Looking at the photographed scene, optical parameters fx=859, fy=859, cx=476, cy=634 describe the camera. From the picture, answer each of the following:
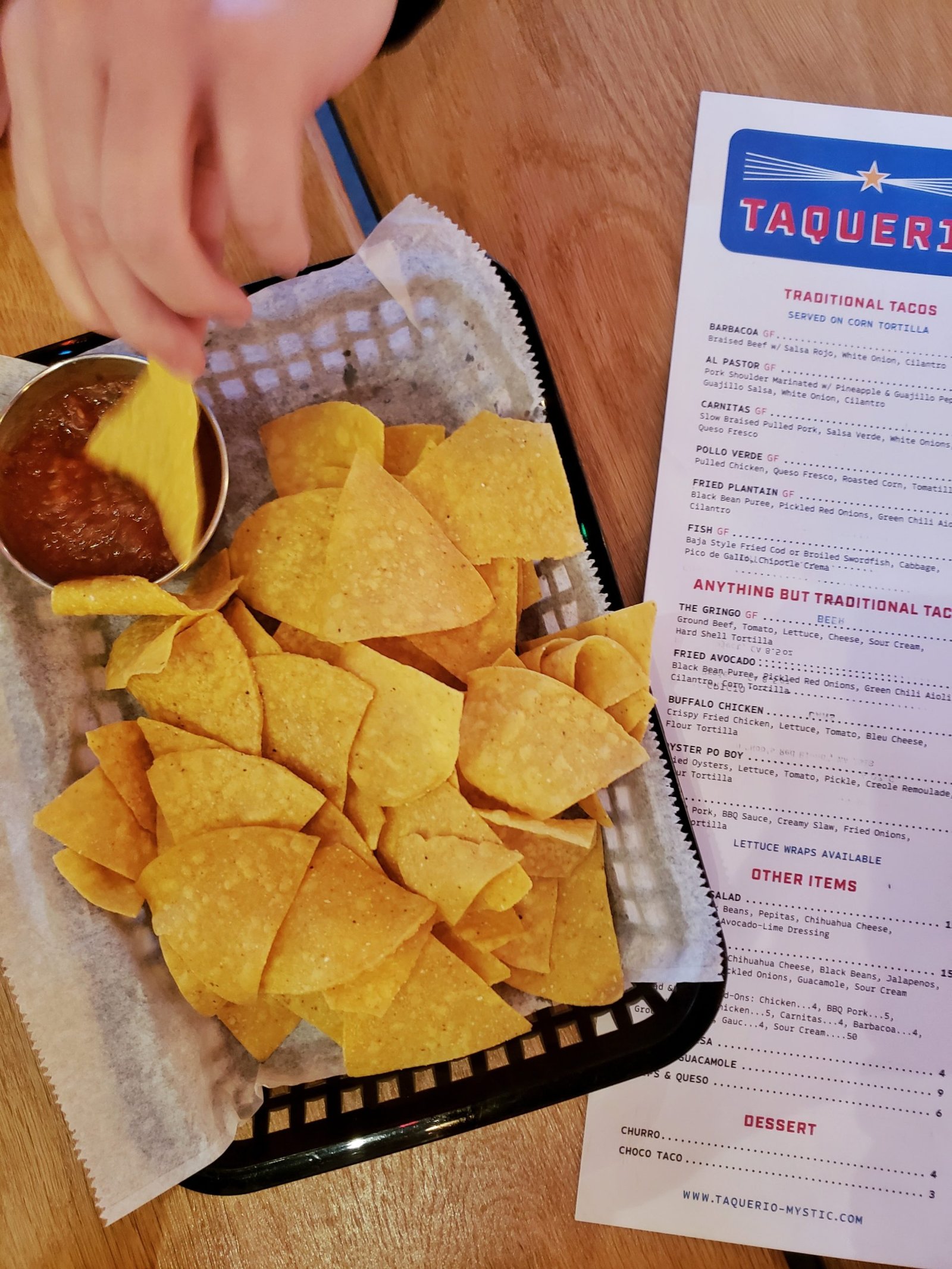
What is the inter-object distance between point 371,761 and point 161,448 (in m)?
0.39

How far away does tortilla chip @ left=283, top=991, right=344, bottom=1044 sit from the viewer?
3.04 ft

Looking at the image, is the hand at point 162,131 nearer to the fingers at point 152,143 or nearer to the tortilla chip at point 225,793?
the fingers at point 152,143

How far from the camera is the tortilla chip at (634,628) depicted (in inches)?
36.8

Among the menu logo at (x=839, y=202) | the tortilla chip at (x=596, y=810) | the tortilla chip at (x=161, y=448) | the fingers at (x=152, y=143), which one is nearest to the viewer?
the fingers at (x=152, y=143)

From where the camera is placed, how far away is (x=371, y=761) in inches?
36.6

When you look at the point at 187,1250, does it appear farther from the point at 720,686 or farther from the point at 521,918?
the point at 720,686

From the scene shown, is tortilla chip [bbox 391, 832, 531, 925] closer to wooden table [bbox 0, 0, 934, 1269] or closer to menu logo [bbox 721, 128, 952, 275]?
wooden table [bbox 0, 0, 934, 1269]

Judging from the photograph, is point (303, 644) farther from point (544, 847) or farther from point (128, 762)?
point (544, 847)

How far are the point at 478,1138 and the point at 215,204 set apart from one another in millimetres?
978

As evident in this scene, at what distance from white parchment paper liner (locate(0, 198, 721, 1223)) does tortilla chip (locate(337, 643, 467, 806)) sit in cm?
19

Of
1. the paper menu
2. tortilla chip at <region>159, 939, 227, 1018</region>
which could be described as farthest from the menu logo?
tortilla chip at <region>159, 939, 227, 1018</region>

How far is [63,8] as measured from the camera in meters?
0.42

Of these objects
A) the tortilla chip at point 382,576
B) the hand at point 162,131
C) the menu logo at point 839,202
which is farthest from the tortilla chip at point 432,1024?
the menu logo at point 839,202

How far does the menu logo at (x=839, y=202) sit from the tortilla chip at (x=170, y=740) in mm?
863
